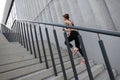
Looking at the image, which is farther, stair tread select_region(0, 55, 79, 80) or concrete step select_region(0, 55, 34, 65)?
concrete step select_region(0, 55, 34, 65)

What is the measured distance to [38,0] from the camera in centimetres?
553

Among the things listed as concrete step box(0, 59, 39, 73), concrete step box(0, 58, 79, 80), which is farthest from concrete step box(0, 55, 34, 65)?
concrete step box(0, 58, 79, 80)

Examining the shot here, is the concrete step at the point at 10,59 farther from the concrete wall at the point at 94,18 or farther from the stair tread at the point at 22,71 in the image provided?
the concrete wall at the point at 94,18

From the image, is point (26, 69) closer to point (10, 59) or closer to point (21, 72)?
point (21, 72)

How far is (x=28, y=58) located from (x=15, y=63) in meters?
0.36

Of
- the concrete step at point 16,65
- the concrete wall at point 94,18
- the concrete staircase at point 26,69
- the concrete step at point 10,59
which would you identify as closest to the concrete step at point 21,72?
the concrete staircase at point 26,69

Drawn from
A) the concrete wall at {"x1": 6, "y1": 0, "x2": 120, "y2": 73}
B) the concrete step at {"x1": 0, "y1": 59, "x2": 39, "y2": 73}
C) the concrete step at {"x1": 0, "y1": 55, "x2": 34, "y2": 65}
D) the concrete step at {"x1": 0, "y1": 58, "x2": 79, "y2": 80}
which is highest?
the concrete wall at {"x1": 6, "y1": 0, "x2": 120, "y2": 73}

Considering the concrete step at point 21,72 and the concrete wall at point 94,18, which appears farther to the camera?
the concrete wall at point 94,18

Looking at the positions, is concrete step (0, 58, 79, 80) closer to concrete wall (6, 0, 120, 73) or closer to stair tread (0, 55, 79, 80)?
stair tread (0, 55, 79, 80)

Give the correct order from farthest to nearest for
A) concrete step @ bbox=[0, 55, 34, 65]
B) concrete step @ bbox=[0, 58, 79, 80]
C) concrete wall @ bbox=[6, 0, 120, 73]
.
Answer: concrete wall @ bbox=[6, 0, 120, 73], concrete step @ bbox=[0, 55, 34, 65], concrete step @ bbox=[0, 58, 79, 80]

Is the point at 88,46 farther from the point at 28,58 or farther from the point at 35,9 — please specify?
the point at 35,9

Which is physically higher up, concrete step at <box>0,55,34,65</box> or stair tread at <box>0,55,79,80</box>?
concrete step at <box>0,55,34,65</box>

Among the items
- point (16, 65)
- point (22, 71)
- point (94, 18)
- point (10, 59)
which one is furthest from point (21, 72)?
point (94, 18)

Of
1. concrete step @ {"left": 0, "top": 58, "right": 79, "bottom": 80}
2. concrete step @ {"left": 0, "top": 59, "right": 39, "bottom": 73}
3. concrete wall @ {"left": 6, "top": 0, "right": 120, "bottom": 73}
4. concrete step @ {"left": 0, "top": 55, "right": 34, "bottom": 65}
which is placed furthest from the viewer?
A: concrete wall @ {"left": 6, "top": 0, "right": 120, "bottom": 73}
